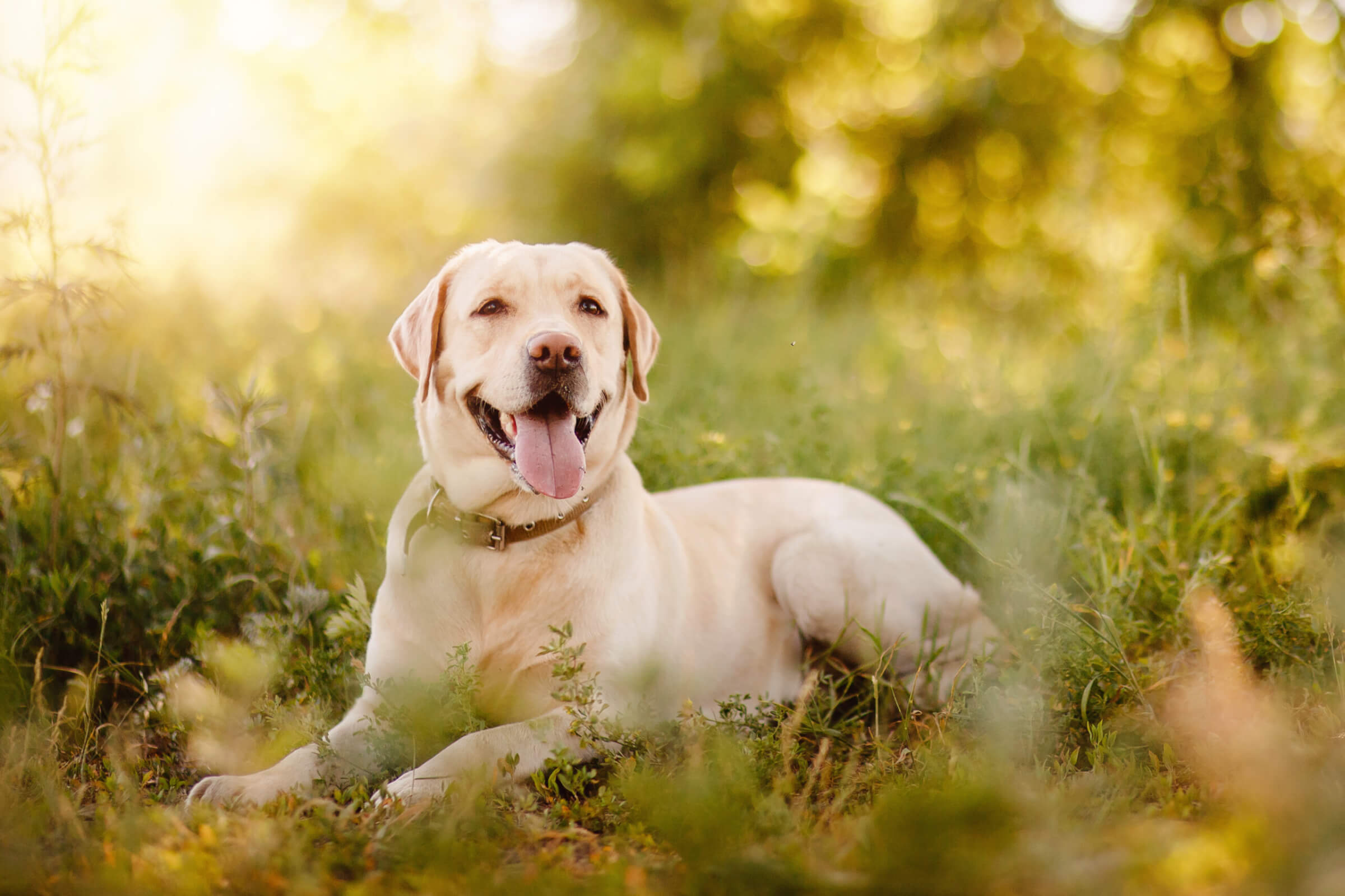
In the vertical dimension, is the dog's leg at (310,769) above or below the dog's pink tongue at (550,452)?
below

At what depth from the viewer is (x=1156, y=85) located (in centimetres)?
786

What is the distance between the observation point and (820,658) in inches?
116

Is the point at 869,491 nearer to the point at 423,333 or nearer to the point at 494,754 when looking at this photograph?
the point at 423,333

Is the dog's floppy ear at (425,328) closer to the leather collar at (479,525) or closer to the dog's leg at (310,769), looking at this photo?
the leather collar at (479,525)

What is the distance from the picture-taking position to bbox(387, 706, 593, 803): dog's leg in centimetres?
201

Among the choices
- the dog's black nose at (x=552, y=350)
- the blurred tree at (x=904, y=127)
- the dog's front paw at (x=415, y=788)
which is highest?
the blurred tree at (x=904, y=127)

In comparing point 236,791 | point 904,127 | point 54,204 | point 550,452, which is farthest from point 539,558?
point 904,127

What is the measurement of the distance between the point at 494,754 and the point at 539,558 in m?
0.53

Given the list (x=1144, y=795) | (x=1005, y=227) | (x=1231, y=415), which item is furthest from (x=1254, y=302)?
(x=1144, y=795)

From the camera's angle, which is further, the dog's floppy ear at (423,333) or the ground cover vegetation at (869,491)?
the dog's floppy ear at (423,333)

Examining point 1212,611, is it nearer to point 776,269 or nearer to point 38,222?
point 38,222

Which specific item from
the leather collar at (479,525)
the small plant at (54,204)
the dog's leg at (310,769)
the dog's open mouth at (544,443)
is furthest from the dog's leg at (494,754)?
the small plant at (54,204)

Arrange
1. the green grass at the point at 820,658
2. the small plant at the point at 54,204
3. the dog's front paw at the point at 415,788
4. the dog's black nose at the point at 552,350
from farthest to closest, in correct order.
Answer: the small plant at the point at 54,204, the dog's black nose at the point at 552,350, the dog's front paw at the point at 415,788, the green grass at the point at 820,658

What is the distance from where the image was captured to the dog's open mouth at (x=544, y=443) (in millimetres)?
2348
